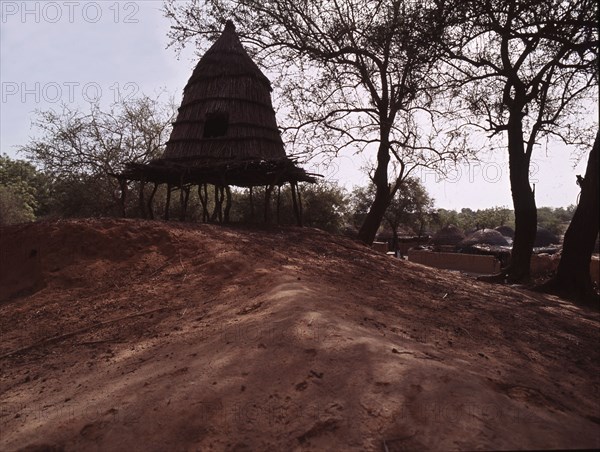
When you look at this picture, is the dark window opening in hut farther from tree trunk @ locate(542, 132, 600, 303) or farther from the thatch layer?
tree trunk @ locate(542, 132, 600, 303)

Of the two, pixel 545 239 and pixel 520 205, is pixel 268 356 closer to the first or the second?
pixel 520 205

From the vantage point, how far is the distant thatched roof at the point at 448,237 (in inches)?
1464

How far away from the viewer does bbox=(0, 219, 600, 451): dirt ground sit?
229cm

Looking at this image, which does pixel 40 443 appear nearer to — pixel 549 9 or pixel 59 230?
pixel 59 230

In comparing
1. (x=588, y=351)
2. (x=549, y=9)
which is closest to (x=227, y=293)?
(x=588, y=351)

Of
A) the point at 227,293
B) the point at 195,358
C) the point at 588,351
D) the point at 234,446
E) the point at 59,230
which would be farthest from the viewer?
the point at 59,230

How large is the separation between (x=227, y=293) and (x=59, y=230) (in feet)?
13.8

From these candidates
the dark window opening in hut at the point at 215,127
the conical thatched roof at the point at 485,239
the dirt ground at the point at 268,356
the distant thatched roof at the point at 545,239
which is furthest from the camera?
the distant thatched roof at the point at 545,239

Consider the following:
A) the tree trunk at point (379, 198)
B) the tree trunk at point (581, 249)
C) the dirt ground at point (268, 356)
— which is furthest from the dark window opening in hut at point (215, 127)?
the tree trunk at point (581, 249)

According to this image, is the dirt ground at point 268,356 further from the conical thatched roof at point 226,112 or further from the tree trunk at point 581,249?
the conical thatched roof at point 226,112

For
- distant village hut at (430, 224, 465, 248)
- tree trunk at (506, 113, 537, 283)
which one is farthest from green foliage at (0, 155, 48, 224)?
distant village hut at (430, 224, 465, 248)

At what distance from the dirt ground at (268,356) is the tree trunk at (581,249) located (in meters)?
1.82

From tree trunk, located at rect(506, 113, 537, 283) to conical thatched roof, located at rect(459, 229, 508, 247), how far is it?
23175mm

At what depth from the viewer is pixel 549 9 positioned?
5297 millimetres
